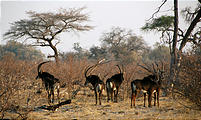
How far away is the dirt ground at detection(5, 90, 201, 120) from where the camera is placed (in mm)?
6969

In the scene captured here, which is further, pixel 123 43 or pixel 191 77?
pixel 123 43

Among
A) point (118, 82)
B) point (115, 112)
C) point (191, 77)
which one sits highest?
point (191, 77)

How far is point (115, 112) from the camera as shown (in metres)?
7.74

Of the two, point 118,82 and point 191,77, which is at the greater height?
point 191,77

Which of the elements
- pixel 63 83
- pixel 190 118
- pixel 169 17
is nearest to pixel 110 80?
pixel 63 83

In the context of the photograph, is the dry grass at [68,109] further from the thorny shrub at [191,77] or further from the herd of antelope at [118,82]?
the thorny shrub at [191,77]

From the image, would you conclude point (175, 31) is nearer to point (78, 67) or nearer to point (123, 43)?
point (78, 67)

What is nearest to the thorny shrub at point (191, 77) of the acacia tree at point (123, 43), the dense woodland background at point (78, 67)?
the dense woodland background at point (78, 67)

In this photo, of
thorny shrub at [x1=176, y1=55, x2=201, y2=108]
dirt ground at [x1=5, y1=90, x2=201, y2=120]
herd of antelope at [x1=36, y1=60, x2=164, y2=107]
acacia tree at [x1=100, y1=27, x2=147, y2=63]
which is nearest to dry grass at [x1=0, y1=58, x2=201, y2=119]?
dirt ground at [x1=5, y1=90, x2=201, y2=120]

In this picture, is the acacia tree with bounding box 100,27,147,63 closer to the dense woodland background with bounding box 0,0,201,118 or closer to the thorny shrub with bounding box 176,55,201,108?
the dense woodland background with bounding box 0,0,201,118

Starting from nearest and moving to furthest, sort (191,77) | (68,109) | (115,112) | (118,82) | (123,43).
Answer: (191,77), (115,112), (68,109), (118,82), (123,43)

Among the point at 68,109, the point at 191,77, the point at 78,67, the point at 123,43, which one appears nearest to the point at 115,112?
the point at 68,109

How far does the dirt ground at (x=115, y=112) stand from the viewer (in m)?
6.97

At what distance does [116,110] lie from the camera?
802 centimetres
